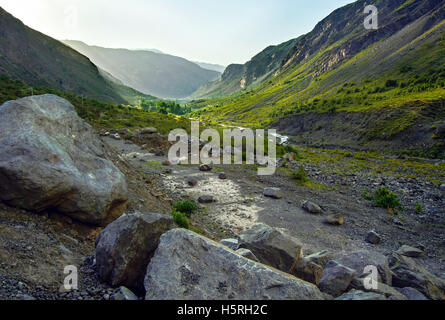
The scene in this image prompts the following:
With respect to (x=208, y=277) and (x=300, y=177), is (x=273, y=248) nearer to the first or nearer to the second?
(x=208, y=277)

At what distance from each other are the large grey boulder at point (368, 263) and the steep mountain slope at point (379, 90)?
40631 mm

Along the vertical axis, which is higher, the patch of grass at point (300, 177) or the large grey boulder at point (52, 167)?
the large grey boulder at point (52, 167)

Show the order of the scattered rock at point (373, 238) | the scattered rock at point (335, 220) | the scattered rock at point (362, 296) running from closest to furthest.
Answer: the scattered rock at point (362, 296), the scattered rock at point (373, 238), the scattered rock at point (335, 220)

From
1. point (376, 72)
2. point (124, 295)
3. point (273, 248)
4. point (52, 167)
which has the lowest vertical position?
point (273, 248)

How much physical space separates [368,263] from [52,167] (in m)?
9.59

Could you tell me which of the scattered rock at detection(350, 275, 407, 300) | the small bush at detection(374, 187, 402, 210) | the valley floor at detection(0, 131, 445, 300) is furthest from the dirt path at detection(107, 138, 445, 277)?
the scattered rock at detection(350, 275, 407, 300)

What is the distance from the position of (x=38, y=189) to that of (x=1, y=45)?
11316 centimetres

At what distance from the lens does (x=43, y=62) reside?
95062 millimetres

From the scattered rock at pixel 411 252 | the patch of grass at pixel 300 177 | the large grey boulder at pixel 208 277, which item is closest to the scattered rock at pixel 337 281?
the large grey boulder at pixel 208 277

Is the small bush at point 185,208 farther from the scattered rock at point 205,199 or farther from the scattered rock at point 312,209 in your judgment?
the scattered rock at point 312,209

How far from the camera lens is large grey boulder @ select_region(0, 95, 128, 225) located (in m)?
6.19

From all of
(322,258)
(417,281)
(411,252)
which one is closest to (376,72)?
(411,252)

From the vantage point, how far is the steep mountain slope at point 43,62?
80562 mm
